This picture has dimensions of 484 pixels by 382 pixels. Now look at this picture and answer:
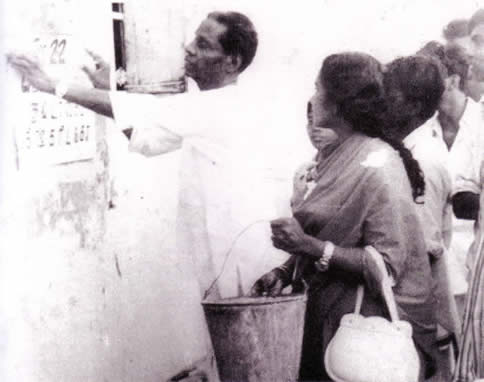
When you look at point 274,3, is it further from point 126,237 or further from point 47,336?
point 47,336

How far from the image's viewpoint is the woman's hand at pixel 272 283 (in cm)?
304

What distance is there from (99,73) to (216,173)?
1.80 feet

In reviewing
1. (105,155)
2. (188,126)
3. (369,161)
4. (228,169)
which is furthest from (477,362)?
(105,155)

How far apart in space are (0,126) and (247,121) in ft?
2.83

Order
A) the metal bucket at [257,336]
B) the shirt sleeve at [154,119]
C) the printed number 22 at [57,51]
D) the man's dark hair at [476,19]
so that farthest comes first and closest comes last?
the man's dark hair at [476,19]
the shirt sleeve at [154,119]
the printed number 22 at [57,51]
the metal bucket at [257,336]

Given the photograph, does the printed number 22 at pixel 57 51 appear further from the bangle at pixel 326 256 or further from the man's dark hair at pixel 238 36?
the bangle at pixel 326 256

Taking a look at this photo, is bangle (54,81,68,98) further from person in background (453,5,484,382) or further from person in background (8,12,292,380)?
person in background (453,5,484,382)

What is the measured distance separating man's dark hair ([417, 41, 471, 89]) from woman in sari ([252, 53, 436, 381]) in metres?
0.22

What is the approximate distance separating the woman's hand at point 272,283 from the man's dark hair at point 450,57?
95 centimetres

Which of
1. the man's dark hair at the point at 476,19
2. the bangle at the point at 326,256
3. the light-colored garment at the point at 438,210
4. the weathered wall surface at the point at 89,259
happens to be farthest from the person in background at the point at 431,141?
the weathered wall surface at the point at 89,259

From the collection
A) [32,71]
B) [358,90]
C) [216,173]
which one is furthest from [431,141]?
[32,71]

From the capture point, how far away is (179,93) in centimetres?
305

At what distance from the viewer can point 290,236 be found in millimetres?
3045

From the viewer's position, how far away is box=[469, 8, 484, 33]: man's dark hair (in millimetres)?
3135
